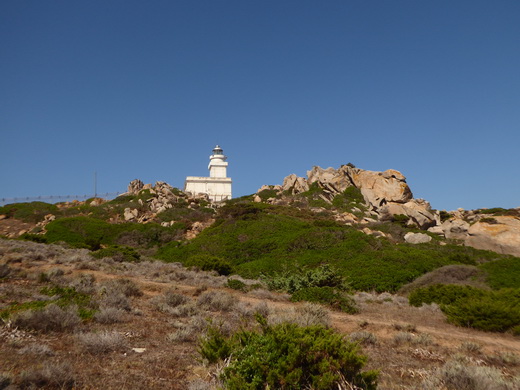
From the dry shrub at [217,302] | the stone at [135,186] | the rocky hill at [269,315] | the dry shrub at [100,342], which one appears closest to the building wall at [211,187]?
the stone at [135,186]

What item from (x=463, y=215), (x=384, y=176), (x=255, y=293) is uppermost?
(x=384, y=176)

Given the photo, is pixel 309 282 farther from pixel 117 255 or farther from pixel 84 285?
pixel 117 255

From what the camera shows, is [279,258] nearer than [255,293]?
No

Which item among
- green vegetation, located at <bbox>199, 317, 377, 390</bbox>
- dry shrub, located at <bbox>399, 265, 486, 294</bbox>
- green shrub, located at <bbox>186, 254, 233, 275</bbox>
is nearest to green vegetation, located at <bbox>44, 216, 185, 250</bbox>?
green shrub, located at <bbox>186, 254, 233, 275</bbox>

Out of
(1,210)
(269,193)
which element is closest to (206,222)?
(269,193)

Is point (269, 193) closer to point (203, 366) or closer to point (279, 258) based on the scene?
point (279, 258)

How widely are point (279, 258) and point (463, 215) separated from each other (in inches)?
1371

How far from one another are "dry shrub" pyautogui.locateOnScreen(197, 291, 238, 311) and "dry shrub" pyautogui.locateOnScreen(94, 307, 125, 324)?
2.55 metres

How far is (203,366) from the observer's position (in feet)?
16.5

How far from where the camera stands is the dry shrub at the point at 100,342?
17.6 feet

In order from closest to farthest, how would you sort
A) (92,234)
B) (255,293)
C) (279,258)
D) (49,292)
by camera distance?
1. (49,292)
2. (255,293)
3. (279,258)
4. (92,234)

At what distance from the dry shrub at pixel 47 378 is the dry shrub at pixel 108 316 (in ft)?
8.93

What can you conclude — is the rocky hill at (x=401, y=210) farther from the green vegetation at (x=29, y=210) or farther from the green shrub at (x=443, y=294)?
the green vegetation at (x=29, y=210)

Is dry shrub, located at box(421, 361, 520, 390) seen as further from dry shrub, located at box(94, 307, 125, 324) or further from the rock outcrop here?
the rock outcrop
